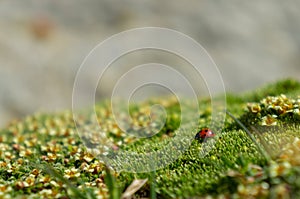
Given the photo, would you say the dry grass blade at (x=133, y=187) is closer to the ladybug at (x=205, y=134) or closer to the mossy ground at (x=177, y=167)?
the mossy ground at (x=177, y=167)

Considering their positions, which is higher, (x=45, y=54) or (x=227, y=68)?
(x=45, y=54)

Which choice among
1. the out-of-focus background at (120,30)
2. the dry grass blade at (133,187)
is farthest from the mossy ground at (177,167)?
the out-of-focus background at (120,30)

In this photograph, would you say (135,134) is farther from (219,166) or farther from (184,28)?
(184,28)

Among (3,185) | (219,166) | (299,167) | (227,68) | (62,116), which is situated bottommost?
(299,167)

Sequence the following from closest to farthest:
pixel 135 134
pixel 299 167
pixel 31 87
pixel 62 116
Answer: pixel 299 167
pixel 135 134
pixel 62 116
pixel 31 87

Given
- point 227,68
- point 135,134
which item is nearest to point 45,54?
point 227,68

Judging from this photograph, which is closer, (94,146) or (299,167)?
(299,167)

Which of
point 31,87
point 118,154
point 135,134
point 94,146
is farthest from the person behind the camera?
point 31,87
